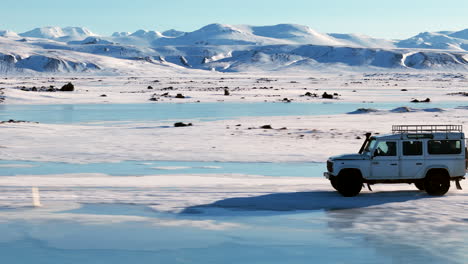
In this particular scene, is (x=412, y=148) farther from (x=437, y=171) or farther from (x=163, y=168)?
(x=163, y=168)

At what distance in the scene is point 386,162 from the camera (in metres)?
16.8

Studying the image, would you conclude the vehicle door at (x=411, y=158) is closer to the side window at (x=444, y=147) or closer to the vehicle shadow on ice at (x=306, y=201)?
the side window at (x=444, y=147)

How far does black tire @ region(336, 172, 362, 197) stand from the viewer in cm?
1695

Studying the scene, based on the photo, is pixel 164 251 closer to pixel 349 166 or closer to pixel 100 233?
pixel 100 233

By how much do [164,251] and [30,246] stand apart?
2558mm

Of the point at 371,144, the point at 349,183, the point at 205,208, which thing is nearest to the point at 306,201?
the point at 349,183

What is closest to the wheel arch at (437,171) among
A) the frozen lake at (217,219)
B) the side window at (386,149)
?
the frozen lake at (217,219)

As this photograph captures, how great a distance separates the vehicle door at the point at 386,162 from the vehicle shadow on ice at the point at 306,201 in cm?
68

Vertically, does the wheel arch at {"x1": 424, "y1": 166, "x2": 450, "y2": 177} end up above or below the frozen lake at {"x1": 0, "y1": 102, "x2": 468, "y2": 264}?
above

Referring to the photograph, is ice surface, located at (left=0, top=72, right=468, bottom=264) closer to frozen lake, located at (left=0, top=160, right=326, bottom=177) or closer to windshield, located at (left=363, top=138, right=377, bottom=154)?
frozen lake, located at (left=0, top=160, right=326, bottom=177)

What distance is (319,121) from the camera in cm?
4422

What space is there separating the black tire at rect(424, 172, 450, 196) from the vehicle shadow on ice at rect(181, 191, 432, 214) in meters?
0.25

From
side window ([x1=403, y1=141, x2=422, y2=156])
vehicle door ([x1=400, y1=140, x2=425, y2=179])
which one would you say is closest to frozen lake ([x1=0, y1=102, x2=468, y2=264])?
vehicle door ([x1=400, y1=140, x2=425, y2=179])

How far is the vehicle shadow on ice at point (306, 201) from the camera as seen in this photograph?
16.0 metres
